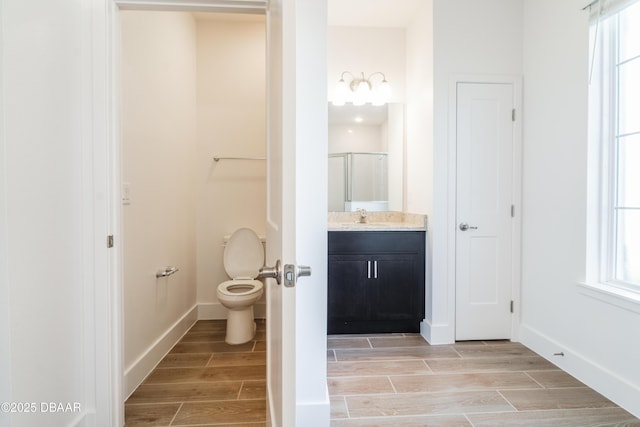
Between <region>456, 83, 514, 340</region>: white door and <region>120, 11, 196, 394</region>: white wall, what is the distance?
2.25 meters

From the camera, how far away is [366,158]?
3199 millimetres

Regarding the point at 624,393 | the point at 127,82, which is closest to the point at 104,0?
the point at 127,82

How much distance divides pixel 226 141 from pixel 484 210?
2367mm

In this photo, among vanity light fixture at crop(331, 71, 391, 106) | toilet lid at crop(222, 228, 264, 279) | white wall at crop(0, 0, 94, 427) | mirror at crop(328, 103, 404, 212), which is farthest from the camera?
mirror at crop(328, 103, 404, 212)

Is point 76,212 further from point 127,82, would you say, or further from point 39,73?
point 127,82

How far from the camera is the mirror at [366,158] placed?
3182mm

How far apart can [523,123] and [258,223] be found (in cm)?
241

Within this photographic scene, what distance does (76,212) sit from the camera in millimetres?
1428

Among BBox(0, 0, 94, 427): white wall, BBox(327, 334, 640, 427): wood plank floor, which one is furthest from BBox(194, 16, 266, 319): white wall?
BBox(0, 0, 94, 427): white wall

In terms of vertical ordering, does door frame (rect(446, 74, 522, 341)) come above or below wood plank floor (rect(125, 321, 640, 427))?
above

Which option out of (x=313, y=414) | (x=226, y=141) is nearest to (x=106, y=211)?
(x=313, y=414)

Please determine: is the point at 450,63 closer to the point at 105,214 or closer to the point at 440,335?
the point at 440,335

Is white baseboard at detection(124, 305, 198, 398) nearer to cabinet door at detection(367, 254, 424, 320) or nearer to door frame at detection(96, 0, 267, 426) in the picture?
door frame at detection(96, 0, 267, 426)

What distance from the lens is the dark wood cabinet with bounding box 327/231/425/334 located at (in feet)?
8.77
